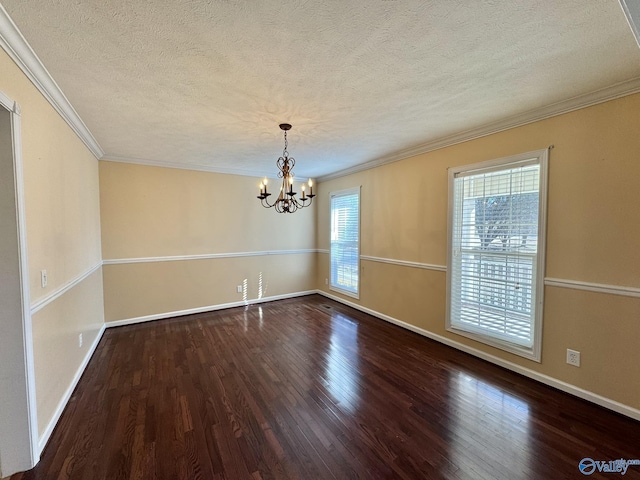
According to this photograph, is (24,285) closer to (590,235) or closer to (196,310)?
(196,310)

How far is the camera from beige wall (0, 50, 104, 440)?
68.1 inches

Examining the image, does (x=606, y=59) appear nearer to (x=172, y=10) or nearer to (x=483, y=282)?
(x=483, y=282)

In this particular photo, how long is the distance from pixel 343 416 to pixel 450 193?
2648mm

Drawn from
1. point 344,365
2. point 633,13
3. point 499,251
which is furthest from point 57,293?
point 499,251

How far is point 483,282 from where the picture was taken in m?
2.93

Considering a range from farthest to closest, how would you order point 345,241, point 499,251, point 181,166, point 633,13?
point 345,241, point 181,166, point 499,251, point 633,13

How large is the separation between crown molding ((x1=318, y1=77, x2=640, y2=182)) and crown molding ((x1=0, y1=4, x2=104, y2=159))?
360 cm

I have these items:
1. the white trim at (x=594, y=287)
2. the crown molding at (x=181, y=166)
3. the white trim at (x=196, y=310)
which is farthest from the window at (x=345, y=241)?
the white trim at (x=594, y=287)

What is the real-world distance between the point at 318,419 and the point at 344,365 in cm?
85

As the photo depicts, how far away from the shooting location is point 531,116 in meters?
2.50

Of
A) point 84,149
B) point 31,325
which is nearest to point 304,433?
point 31,325

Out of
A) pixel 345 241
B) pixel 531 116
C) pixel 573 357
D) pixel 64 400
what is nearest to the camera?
pixel 64 400

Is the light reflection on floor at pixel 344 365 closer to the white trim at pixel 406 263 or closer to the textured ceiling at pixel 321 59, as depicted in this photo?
the white trim at pixel 406 263

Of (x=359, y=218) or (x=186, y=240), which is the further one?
(x=359, y=218)
